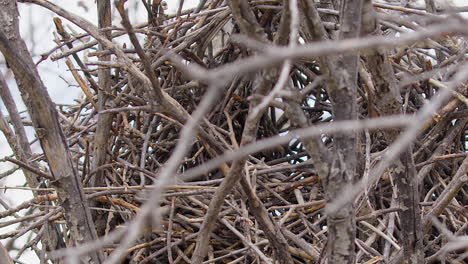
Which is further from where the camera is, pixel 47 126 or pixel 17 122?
pixel 17 122

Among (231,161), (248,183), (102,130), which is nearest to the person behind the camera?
(248,183)

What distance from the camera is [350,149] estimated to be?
0.69 m

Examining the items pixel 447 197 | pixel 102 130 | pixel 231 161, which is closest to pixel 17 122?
pixel 102 130

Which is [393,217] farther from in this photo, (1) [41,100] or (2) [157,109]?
(1) [41,100]

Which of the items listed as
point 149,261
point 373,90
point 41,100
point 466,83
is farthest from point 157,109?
point 466,83

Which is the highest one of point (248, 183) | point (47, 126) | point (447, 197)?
point (47, 126)

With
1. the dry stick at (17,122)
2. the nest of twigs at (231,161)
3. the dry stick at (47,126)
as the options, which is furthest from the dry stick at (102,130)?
the dry stick at (47,126)

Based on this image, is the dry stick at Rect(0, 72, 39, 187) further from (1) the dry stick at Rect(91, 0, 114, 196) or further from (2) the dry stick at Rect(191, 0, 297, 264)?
(2) the dry stick at Rect(191, 0, 297, 264)

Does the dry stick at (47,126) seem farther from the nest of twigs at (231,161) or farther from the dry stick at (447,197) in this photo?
the dry stick at (447,197)

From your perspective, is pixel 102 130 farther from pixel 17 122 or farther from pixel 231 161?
pixel 231 161

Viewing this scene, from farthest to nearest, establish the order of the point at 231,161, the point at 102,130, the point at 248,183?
the point at 102,130 → the point at 231,161 → the point at 248,183

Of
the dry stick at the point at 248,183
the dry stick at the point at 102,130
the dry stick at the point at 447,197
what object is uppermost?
the dry stick at the point at 102,130

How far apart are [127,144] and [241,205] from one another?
0.31 metres

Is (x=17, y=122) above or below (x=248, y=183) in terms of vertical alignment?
above
